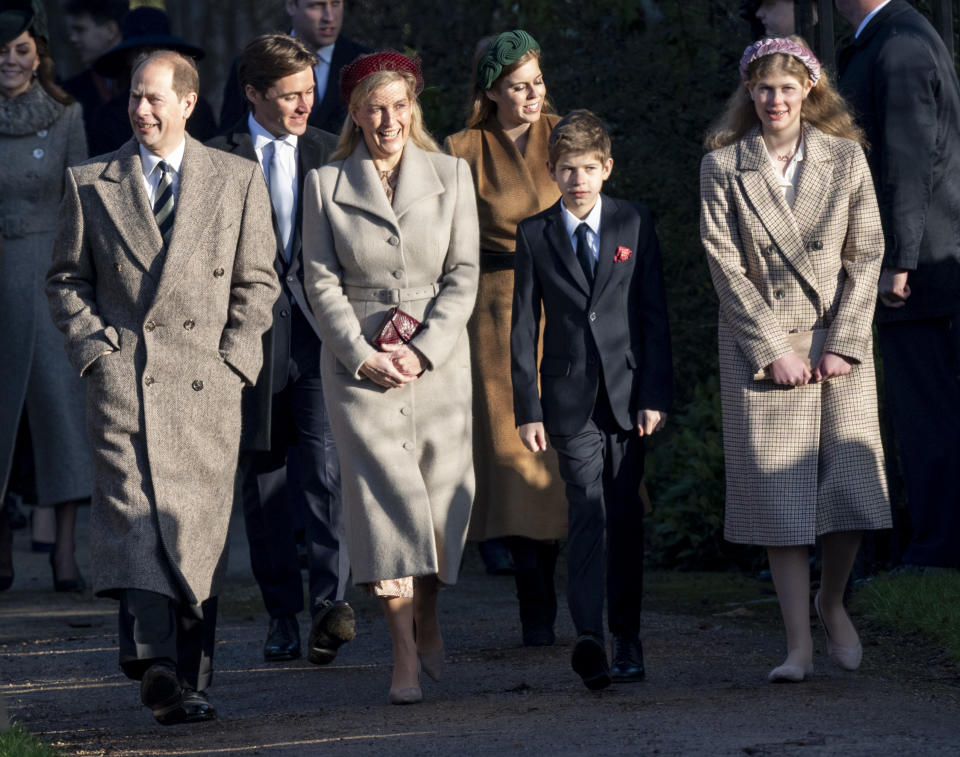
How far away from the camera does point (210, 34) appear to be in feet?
49.0

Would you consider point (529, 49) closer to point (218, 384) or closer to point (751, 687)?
point (218, 384)

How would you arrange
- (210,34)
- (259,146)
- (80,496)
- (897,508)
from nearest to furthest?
(259,146)
(897,508)
(80,496)
(210,34)

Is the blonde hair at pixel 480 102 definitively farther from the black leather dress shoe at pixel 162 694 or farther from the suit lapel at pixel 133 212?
the black leather dress shoe at pixel 162 694

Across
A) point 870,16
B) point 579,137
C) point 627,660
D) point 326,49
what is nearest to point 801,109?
point 579,137

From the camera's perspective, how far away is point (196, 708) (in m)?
5.48

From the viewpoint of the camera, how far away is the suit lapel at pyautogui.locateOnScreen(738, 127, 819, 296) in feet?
18.7

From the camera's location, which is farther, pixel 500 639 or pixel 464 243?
pixel 500 639

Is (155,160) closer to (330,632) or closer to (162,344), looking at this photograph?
(162,344)

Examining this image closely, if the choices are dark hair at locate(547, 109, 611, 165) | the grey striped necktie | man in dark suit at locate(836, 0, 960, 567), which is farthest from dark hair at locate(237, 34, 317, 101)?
man in dark suit at locate(836, 0, 960, 567)

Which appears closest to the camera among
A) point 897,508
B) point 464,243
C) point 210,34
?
point 464,243

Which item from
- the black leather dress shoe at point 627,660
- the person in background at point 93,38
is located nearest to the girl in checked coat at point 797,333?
the black leather dress shoe at point 627,660

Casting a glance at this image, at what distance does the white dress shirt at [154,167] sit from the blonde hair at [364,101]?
0.54m

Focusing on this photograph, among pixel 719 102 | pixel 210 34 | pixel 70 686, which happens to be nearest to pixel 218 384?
pixel 70 686

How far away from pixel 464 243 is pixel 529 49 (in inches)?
38.6
